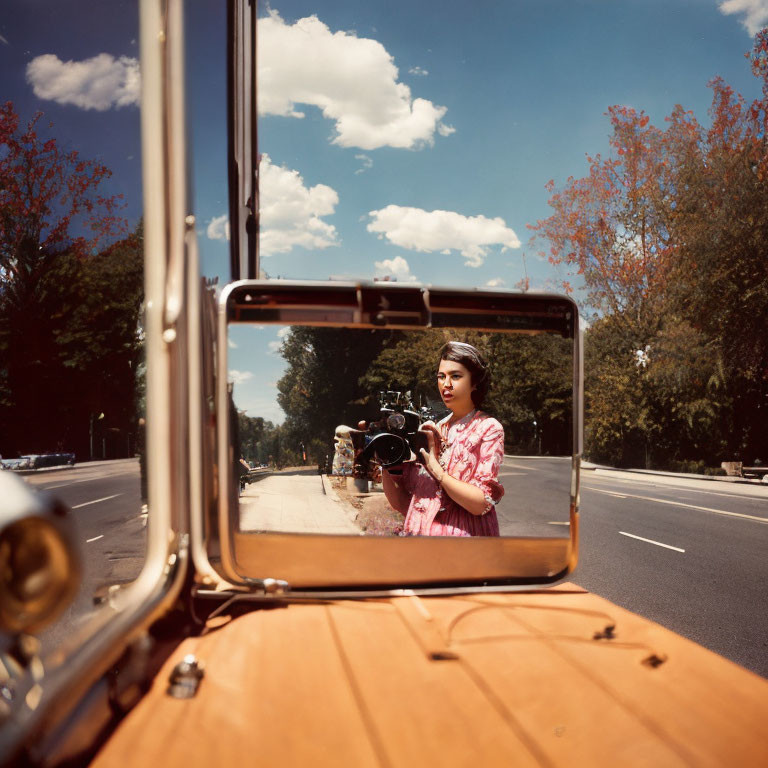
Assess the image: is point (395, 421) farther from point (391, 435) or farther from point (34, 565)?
point (34, 565)

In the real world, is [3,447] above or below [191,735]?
above

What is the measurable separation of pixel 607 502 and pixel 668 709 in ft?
48.6

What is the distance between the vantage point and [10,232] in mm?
788

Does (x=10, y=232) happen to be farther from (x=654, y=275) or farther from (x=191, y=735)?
(x=654, y=275)

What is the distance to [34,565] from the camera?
0.55 meters

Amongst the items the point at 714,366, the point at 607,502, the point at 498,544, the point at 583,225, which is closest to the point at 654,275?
the point at 583,225

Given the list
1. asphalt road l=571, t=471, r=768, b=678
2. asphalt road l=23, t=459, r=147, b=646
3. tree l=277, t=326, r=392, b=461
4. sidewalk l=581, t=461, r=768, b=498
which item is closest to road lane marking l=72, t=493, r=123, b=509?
asphalt road l=23, t=459, r=147, b=646

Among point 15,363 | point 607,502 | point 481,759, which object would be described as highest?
point 15,363

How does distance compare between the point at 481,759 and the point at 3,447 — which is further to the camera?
the point at 481,759

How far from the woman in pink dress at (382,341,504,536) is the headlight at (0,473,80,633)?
106 centimetres

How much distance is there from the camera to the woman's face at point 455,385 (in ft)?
5.17

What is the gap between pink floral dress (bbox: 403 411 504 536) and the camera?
1.58 meters

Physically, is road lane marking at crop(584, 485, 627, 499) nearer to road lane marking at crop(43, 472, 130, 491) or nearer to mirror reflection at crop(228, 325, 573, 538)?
mirror reflection at crop(228, 325, 573, 538)

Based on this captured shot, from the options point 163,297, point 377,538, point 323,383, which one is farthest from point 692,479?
point 163,297
